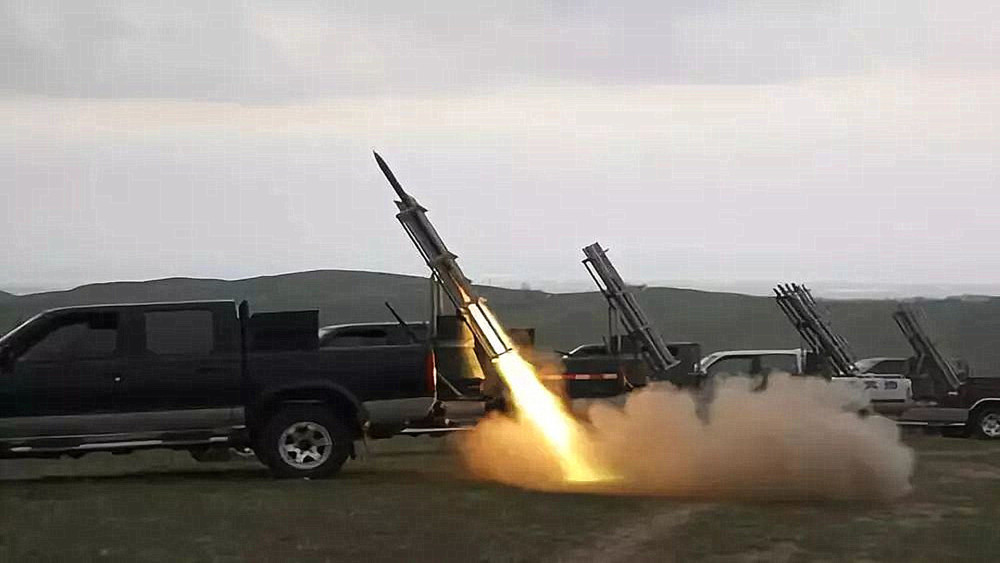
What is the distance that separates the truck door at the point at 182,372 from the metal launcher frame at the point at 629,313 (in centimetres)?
1130

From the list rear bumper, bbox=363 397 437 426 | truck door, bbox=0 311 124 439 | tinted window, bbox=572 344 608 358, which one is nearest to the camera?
truck door, bbox=0 311 124 439

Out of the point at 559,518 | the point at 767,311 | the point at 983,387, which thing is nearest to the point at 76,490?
the point at 559,518

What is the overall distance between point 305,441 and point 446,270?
4.64 metres

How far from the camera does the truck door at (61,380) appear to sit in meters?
15.3

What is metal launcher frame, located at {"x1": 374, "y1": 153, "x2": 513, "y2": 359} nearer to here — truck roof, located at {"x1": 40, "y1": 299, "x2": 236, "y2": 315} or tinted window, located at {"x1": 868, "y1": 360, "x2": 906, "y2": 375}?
truck roof, located at {"x1": 40, "y1": 299, "x2": 236, "y2": 315}

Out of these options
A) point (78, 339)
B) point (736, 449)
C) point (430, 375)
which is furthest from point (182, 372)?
point (736, 449)

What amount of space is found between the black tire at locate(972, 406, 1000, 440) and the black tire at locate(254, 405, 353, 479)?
47.6 feet

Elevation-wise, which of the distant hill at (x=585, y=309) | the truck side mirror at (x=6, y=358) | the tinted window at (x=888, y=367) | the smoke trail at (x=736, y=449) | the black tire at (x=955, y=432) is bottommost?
the black tire at (x=955, y=432)

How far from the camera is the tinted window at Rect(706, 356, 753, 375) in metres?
26.6

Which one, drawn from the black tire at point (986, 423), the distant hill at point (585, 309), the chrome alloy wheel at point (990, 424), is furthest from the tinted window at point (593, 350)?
the distant hill at point (585, 309)

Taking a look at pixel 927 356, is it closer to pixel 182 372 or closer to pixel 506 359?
pixel 506 359

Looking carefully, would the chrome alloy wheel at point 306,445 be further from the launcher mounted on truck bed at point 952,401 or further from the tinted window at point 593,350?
the launcher mounted on truck bed at point 952,401

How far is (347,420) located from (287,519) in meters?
3.78

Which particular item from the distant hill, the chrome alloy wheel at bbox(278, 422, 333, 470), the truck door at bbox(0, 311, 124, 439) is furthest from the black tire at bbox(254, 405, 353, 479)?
the distant hill
